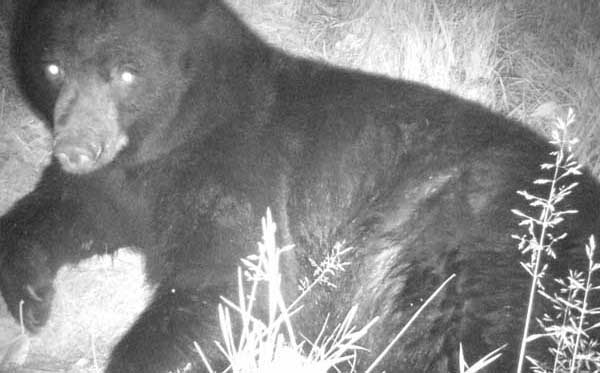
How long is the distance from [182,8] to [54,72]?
26.4 inches

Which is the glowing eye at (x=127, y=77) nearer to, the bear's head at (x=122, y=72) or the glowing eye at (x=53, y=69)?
the bear's head at (x=122, y=72)

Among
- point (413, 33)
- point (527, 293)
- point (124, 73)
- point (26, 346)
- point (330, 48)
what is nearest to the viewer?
point (527, 293)

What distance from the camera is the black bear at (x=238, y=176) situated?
3.04 metres

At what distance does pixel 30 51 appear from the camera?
3320 millimetres

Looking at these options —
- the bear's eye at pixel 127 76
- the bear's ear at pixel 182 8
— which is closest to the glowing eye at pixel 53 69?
the bear's eye at pixel 127 76

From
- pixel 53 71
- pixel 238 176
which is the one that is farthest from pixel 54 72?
pixel 238 176

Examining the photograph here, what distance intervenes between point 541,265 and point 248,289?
50.7 inches

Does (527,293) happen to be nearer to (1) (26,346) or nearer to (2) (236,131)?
(2) (236,131)

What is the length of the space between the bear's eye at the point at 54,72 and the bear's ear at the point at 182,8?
0.51 m

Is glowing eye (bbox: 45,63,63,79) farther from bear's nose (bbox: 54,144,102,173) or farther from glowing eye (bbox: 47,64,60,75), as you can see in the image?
bear's nose (bbox: 54,144,102,173)

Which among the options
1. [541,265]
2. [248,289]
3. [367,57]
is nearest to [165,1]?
[248,289]

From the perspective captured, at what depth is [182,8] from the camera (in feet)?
10.9

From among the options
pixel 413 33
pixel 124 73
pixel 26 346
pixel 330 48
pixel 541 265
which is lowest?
pixel 26 346

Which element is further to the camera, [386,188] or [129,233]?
[129,233]
